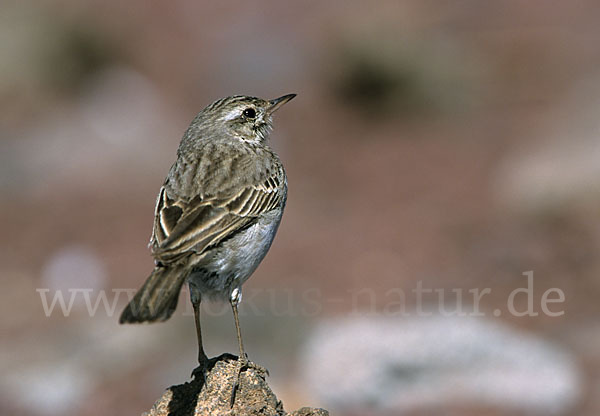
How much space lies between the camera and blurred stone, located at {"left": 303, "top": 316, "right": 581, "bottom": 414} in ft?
51.8

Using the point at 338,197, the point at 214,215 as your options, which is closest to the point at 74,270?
the point at 338,197

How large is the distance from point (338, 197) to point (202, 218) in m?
18.5

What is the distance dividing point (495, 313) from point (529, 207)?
5.84 meters

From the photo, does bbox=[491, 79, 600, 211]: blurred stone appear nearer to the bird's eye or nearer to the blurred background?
the blurred background

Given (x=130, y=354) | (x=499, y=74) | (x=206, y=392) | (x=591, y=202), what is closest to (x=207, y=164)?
(x=206, y=392)

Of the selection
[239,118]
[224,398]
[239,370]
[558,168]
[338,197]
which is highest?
[338,197]

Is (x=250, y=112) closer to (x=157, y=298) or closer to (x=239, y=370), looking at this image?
(x=239, y=370)

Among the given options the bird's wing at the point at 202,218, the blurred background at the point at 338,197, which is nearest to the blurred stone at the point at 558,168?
the blurred background at the point at 338,197

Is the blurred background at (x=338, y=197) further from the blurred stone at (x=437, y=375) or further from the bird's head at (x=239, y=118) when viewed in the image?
the bird's head at (x=239, y=118)

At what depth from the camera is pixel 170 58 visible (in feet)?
128

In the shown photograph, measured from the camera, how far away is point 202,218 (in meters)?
8.52

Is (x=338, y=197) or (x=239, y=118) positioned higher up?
(x=338, y=197)

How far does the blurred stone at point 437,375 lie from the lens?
51.8 ft

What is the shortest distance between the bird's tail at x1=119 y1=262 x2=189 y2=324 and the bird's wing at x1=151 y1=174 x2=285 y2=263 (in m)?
0.14
